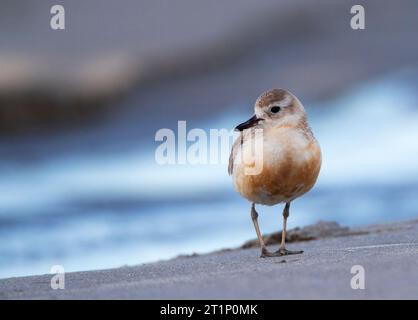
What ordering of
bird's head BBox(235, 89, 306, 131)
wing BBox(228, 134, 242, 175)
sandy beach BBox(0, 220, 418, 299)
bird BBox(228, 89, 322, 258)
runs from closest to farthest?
sandy beach BBox(0, 220, 418, 299) < bird BBox(228, 89, 322, 258) < bird's head BBox(235, 89, 306, 131) < wing BBox(228, 134, 242, 175)

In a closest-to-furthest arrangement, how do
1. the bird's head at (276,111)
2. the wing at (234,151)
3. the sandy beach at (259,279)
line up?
the sandy beach at (259,279) → the bird's head at (276,111) → the wing at (234,151)

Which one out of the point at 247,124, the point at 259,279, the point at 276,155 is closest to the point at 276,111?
the point at 247,124

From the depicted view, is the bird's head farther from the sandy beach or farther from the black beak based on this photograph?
the sandy beach

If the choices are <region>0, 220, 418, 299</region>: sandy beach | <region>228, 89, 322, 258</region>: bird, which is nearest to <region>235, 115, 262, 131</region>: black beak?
<region>228, 89, 322, 258</region>: bird

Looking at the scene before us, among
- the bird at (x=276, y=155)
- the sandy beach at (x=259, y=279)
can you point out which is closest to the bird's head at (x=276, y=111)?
the bird at (x=276, y=155)

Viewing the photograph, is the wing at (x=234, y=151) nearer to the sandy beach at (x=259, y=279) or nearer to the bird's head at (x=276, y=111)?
the bird's head at (x=276, y=111)
